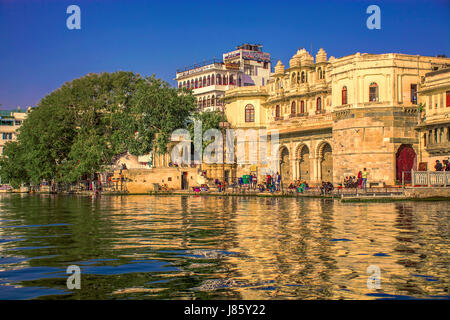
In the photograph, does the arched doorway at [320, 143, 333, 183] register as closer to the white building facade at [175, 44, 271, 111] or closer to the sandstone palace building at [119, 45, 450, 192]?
the sandstone palace building at [119, 45, 450, 192]

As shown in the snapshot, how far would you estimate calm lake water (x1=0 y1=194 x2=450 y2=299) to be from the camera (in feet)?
26.8

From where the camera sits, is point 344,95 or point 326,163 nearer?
point 344,95

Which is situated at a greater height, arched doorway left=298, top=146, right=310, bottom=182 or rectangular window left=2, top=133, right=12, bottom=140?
rectangular window left=2, top=133, right=12, bottom=140

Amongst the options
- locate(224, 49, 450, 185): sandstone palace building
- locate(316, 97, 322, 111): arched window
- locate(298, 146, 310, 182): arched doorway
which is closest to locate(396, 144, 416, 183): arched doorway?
locate(224, 49, 450, 185): sandstone palace building

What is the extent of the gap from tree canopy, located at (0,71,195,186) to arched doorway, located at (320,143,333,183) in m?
13.8

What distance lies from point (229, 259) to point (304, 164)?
39.8m

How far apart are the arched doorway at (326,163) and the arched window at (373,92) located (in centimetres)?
820

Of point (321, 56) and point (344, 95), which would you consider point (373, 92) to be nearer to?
point (344, 95)

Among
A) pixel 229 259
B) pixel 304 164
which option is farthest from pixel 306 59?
pixel 229 259

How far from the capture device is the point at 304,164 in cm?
5000

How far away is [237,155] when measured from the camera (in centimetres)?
5688

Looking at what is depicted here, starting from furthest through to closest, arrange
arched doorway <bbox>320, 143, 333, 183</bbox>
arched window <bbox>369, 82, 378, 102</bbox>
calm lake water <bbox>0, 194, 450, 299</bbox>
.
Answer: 1. arched doorway <bbox>320, 143, 333, 183</bbox>
2. arched window <bbox>369, 82, 378, 102</bbox>
3. calm lake water <bbox>0, 194, 450, 299</bbox>

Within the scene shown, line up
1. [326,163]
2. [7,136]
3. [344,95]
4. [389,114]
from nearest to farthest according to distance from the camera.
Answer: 1. [389,114]
2. [344,95]
3. [326,163]
4. [7,136]
